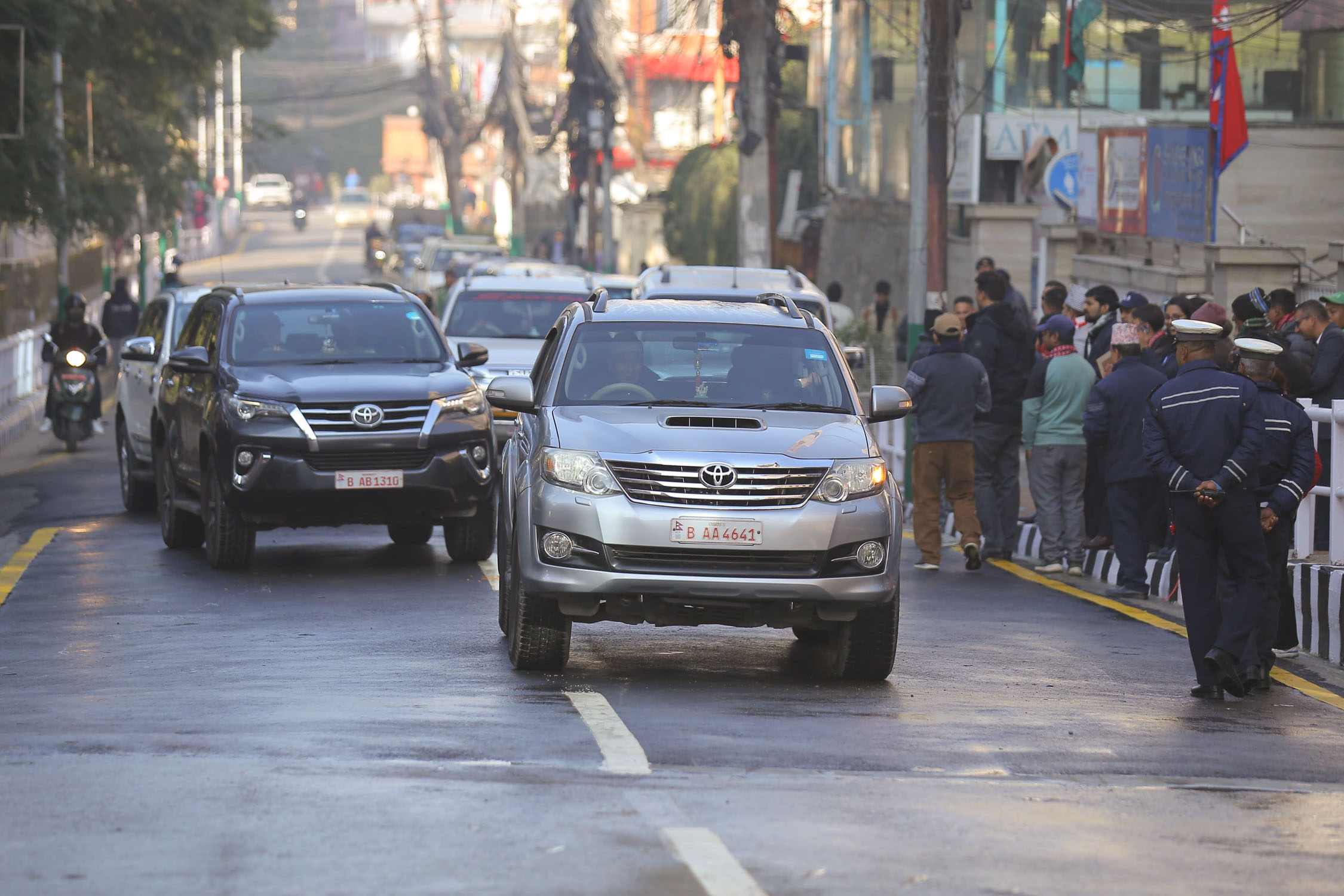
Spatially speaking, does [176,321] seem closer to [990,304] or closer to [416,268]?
[990,304]

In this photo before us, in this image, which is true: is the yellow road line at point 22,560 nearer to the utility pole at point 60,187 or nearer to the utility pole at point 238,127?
the utility pole at point 60,187

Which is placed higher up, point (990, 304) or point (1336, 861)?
point (990, 304)

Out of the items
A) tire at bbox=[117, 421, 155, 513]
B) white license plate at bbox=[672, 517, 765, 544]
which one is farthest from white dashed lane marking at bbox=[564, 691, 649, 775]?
tire at bbox=[117, 421, 155, 513]

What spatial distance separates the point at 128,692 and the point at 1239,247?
13207 mm

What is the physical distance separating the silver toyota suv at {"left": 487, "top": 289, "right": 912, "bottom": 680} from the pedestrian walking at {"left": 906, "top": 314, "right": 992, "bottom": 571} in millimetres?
4538

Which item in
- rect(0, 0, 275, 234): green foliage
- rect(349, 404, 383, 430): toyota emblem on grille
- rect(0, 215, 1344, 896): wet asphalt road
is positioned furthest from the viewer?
rect(0, 0, 275, 234): green foliage

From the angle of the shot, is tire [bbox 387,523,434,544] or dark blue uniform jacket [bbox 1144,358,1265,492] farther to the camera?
tire [bbox 387,523,434,544]

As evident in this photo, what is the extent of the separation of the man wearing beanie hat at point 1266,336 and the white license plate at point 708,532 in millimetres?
2869

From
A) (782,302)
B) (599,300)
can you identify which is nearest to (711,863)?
(599,300)

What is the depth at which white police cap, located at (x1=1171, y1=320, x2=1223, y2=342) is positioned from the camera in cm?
937

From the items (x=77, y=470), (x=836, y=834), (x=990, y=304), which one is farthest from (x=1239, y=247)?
(x=836, y=834)

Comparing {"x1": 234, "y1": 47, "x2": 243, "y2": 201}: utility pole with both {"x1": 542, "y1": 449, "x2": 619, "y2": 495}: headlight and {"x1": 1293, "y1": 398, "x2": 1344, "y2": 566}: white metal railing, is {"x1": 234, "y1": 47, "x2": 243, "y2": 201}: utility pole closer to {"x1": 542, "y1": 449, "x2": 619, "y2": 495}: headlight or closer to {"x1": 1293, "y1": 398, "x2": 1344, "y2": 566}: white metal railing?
{"x1": 1293, "y1": 398, "x2": 1344, "y2": 566}: white metal railing

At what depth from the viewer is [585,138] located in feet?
160

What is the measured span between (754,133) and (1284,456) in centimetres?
2075
